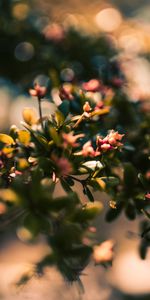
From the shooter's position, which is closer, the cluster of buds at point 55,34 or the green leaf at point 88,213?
the green leaf at point 88,213

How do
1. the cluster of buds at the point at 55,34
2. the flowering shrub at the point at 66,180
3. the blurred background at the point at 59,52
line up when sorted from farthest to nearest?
the cluster of buds at the point at 55,34
the blurred background at the point at 59,52
the flowering shrub at the point at 66,180

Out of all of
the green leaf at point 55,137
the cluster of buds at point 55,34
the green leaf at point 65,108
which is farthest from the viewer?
the cluster of buds at point 55,34

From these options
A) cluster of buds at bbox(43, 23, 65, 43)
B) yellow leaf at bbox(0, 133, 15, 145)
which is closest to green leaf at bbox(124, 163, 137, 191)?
yellow leaf at bbox(0, 133, 15, 145)

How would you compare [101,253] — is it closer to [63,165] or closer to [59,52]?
[63,165]

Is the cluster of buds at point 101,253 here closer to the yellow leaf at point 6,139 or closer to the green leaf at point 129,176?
the green leaf at point 129,176

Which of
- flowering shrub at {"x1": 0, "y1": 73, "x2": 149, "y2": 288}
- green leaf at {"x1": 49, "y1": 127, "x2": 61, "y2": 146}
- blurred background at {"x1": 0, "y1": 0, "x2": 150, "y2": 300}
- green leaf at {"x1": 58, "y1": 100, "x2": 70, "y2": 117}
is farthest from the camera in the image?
blurred background at {"x1": 0, "y1": 0, "x2": 150, "y2": 300}

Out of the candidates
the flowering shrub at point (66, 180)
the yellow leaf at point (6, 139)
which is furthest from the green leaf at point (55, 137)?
the yellow leaf at point (6, 139)

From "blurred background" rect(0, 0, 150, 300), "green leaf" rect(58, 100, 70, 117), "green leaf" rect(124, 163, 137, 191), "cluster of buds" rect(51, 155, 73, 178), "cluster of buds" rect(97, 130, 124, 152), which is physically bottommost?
"blurred background" rect(0, 0, 150, 300)

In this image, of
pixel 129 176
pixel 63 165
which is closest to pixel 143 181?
pixel 129 176

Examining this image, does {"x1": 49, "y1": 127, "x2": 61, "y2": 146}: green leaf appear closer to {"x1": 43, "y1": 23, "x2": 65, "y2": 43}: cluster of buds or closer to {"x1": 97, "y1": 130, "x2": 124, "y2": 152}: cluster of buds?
{"x1": 97, "y1": 130, "x2": 124, "y2": 152}: cluster of buds

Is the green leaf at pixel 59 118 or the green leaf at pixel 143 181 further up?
the green leaf at pixel 59 118

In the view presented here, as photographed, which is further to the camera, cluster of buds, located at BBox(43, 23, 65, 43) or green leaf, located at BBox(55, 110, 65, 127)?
cluster of buds, located at BBox(43, 23, 65, 43)

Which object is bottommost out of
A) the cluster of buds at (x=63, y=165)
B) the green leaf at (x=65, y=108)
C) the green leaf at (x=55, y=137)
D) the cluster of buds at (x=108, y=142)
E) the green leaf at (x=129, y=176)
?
the green leaf at (x=129, y=176)

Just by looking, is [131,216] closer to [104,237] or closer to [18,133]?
[18,133]
